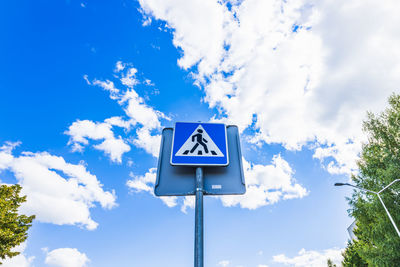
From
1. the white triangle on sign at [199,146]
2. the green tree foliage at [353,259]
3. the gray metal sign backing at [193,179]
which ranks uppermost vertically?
the green tree foliage at [353,259]

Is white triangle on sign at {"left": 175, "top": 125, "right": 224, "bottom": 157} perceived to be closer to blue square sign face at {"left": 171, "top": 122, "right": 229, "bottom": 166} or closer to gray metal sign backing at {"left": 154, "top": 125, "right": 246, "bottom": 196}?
blue square sign face at {"left": 171, "top": 122, "right": 229, "bottom": 166}

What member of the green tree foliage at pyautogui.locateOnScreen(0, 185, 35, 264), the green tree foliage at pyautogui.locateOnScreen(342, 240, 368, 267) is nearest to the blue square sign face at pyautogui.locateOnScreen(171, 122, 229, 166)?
the green tree foliage at pyautogui.locateOnScreen(0, 185, 35, 264)

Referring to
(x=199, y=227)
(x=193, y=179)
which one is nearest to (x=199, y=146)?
(x=193, y=179)

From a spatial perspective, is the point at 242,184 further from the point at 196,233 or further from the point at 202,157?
the point at 196,233

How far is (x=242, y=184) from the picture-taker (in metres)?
1.78

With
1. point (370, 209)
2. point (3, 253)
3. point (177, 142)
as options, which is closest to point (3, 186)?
point (3, 253)

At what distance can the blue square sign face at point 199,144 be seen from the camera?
1.82 meters

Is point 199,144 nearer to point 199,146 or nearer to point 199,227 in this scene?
point 199,146

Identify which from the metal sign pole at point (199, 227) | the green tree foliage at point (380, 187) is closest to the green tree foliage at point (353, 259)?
the green tree foliage at point (380, 187)

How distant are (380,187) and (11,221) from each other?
2777 centimetres

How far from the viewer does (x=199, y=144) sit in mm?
1978

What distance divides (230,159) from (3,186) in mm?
20342

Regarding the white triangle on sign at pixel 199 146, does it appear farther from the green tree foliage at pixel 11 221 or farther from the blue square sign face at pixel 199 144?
the green tree foliage at pixel 11 221

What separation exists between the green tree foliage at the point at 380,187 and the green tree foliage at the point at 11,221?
25715 mm
